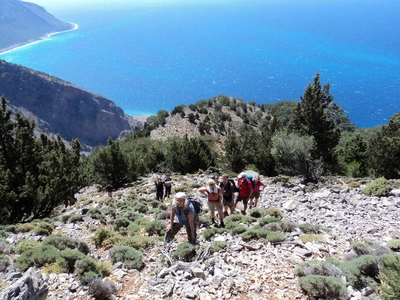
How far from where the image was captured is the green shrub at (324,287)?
5513mm

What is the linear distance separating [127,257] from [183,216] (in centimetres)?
179

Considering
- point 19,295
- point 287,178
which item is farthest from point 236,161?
point 19,295

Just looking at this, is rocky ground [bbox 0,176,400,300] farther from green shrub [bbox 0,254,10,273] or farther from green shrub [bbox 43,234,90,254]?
green shrub [bbox 43,234,90,254]

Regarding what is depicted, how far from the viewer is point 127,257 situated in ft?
26.2

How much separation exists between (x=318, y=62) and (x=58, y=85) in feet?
452

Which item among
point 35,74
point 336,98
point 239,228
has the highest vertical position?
point 35,74

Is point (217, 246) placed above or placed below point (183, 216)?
below

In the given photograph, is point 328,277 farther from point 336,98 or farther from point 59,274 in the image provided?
point 336,98

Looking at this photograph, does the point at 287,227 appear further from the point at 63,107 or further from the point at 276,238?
the point at 63,107

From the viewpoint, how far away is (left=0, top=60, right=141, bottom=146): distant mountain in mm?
137500

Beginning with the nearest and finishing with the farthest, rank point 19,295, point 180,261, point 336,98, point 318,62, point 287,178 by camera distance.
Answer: point 19,295, point 180,261, point 287,178, point 336,98, point 318,62

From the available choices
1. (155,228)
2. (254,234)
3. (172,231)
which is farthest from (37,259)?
(254,234)

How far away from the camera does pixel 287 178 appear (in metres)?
20.2

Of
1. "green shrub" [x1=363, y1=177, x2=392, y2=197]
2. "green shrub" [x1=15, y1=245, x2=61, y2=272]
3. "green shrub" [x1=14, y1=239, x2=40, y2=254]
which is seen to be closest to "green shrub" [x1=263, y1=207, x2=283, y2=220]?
"green shrub" [x1=363, y1=177, x2=392, y2=197]
